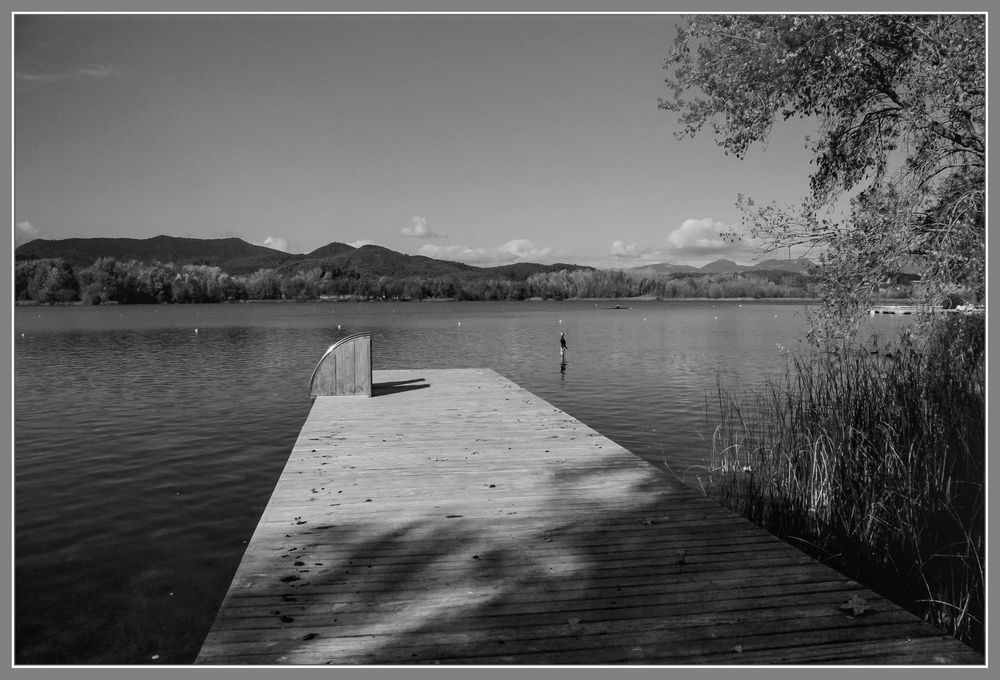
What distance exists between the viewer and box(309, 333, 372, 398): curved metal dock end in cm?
1111

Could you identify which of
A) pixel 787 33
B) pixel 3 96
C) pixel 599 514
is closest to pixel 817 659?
pixel 599 514

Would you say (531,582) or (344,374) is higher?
(344,374)

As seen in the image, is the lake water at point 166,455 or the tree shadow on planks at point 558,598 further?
the lake water at point 166,455

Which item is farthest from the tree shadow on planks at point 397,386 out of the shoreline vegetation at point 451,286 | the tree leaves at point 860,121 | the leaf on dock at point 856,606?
the shoreline vegetation at point 451,286

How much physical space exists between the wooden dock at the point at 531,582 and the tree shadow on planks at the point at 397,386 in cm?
529

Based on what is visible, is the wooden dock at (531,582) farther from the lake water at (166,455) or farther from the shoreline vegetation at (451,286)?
the shoreline vegetation at (451,286)

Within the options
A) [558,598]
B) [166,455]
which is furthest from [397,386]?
[558,598]

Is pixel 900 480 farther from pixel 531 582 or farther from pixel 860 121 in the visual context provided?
pixel 860 121

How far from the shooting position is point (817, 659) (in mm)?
2762

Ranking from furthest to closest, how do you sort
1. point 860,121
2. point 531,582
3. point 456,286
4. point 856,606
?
point 456,286
point 860,121
point 531,582
point 856,606

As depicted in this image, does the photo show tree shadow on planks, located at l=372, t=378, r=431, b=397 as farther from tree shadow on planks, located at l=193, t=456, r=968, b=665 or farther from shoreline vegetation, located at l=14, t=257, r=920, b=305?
shoreline vegetation, located at l=14, t=257, r=920, b=305

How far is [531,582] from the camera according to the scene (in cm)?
353

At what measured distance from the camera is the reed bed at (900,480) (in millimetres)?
4828

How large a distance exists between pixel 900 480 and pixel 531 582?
157 inches
